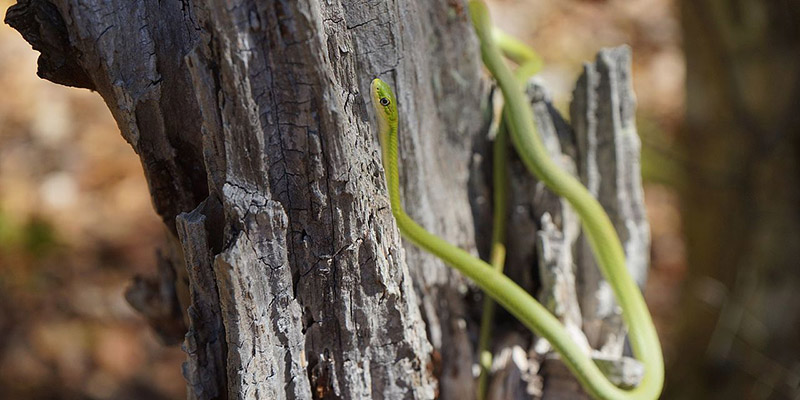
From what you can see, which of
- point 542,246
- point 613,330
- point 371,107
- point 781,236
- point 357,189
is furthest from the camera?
point 781,236

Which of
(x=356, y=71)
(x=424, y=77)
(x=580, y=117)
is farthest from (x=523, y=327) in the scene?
(x=356, y=71)

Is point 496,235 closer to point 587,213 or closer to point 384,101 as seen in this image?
point 587,213

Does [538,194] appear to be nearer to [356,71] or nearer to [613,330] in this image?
[613,330]

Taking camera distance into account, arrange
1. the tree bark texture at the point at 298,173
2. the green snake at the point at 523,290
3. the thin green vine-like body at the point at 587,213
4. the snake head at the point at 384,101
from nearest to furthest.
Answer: the tree bark texture at the point at 298,173
the snake head at the point at 384,101
the green snake at the point at 523,290
the thin green vine-like body at the point at 587,213

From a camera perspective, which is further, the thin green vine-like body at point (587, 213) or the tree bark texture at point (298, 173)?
the thin green vine-like body at point (587, 213)

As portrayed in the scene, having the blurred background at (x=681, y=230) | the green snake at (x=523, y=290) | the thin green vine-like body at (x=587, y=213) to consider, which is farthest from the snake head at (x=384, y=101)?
the blurred background at (x=681, y=230)

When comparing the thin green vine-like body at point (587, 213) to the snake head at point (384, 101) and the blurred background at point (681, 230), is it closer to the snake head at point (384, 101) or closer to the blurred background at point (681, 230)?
the snake head at point (384, 101)

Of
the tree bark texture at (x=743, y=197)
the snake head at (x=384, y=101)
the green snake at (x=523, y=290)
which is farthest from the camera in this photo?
the tree bark texture at (x=743, y=197)

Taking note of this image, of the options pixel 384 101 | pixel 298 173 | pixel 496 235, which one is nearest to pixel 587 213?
pixel 496 235
